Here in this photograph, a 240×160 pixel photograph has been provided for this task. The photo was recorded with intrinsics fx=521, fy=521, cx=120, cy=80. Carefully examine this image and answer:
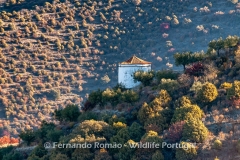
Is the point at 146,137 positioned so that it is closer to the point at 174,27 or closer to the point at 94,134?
the point at 94,134

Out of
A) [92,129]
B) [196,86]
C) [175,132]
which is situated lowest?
[92,129]

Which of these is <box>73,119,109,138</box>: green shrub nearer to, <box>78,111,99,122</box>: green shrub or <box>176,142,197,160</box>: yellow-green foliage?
<box>78,111,99,122</box>: green shrub

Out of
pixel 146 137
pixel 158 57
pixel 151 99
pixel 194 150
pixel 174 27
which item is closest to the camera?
pixel 194 150

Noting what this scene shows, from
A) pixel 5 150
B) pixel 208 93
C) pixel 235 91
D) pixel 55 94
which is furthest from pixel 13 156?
pixel 55 94

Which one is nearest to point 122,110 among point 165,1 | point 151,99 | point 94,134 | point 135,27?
point 151,99

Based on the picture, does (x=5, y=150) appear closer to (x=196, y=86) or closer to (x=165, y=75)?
(x=165, y=75)

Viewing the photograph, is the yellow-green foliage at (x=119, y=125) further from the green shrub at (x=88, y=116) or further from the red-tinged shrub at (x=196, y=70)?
the red-tinged shrub at (x=196, y=70)

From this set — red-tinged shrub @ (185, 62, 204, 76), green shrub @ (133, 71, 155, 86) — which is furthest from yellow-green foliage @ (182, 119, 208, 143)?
green shrub @ (133, 71, 155, 86)
